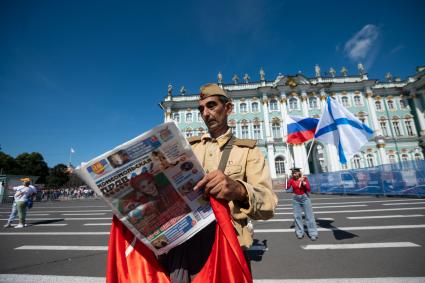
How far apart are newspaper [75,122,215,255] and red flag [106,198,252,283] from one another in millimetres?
111

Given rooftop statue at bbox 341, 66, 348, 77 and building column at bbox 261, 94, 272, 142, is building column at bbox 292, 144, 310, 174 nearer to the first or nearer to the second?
building column at bbox 261, 94, 272, 142

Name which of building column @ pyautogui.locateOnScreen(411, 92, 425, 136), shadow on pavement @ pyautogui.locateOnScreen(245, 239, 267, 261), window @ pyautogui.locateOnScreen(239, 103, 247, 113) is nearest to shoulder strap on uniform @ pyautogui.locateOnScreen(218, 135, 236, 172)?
shadow on pavement @ pyautogui.locateOnScreen(245, 239, 267, 261)

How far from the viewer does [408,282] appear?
2783mm

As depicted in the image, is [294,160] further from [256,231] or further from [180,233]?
[180,233]

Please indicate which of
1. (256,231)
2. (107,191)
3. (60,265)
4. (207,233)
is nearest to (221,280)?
(207,233)

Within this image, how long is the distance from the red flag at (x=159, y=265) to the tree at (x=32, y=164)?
53.9 meters

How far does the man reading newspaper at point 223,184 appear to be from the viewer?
102cm


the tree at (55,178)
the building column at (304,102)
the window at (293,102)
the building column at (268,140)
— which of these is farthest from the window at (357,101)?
the tree at (55,178)

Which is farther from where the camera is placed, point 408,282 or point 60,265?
Result: point 60,265

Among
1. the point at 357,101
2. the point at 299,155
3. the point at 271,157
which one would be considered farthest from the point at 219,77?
the point at 357,101

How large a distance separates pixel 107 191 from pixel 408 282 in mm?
4118

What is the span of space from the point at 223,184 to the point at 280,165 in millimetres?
28812

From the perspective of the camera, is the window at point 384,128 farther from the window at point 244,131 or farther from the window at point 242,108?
the window at point 242,108

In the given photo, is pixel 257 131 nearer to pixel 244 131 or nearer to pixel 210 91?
pixel 244 131
